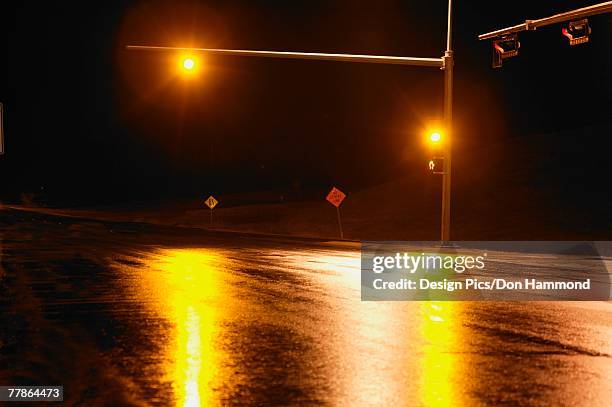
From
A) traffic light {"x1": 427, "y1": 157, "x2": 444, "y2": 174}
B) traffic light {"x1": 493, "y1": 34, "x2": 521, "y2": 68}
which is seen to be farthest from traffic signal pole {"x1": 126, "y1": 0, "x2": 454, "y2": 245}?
traffic light {"x1": 493, "y1": 34, "x2": 521, "y2": 68}

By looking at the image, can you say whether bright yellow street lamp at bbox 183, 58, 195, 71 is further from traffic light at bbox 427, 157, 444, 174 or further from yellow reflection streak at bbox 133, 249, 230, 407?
traffic light at bbox 427, 157, 444, 174

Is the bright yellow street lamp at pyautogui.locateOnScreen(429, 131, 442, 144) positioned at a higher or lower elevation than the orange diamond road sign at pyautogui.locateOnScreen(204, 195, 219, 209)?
higher

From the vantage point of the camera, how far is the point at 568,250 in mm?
27141

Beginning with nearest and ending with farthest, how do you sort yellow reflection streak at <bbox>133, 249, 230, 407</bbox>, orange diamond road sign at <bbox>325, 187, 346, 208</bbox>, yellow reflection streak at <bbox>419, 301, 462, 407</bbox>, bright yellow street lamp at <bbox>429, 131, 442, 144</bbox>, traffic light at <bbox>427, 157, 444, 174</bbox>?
yellow reflection streak at <bbox>419, 301, 462, 407</bbox> < yellow reflection streak at <bbox>133, 249, 230, 407</bbox> < traffic light at <bbox>427, 157, 444, 174</bbox> < bright yellow street lamp at <bbox>429, 131, 442, 144</bbox> < orange diamond road sign at <bbox>325, 187, 346, 208</bbox>

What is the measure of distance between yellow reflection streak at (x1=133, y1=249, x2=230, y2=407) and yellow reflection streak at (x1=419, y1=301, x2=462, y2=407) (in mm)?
2022

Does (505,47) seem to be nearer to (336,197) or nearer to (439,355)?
(439,355)

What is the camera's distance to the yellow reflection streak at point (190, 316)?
6723 mm

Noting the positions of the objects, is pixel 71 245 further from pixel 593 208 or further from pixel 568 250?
pixel 593 208

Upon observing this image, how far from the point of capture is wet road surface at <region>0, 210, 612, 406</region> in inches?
255

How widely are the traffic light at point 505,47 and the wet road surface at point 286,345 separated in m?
6.77

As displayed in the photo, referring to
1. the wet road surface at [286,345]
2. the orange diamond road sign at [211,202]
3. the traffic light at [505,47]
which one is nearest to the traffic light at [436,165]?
the traffic light at [505,47]

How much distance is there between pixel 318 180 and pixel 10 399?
94.6 metres

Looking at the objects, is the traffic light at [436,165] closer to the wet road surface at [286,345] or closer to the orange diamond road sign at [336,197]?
the wet road surface at [286,345]

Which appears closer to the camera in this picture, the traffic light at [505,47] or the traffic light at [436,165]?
the traffic light at [505,47]
